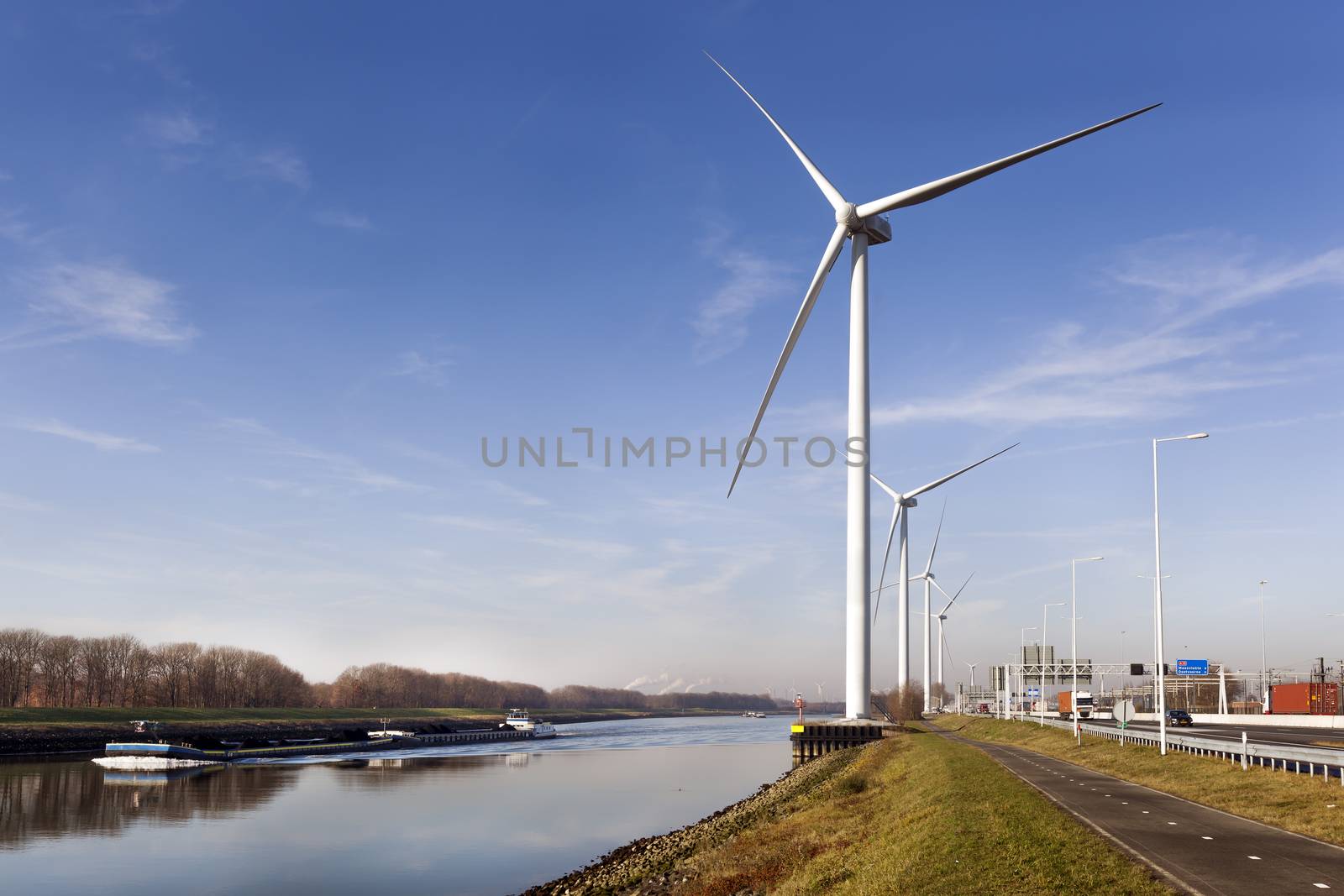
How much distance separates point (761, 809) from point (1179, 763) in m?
17.6

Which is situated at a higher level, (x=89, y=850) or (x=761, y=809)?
(x=761, y=809)

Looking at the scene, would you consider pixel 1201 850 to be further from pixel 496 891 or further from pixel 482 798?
pixel 482 798

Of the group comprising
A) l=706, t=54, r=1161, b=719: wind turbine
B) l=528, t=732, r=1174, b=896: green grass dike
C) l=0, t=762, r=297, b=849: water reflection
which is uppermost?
l=706, t=54, r=1161, b=719: wind turbine

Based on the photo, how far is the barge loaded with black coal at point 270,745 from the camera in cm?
9688

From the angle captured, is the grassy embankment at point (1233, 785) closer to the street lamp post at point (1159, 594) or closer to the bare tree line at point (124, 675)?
the street lamp post at point (1159, 594)

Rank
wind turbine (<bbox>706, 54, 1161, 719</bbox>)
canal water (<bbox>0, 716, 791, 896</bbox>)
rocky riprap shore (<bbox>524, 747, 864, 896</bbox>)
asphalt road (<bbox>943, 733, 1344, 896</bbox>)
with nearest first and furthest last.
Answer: asphalt road (<bbox>943, 733, 1344, 896</bbox>), rocky riprap shore (<bbox>524, 747, 864, 896</bbox>), canal water (<bbox>0, 716, 791, 896</bbox>), wind turbine (<bbox>706, 54, 1161, 719</bbox>)

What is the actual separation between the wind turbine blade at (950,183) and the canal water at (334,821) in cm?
3902

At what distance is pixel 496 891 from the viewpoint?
39.5 m

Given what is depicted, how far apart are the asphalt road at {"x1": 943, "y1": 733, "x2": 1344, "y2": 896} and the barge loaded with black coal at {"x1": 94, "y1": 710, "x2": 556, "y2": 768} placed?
293 feet

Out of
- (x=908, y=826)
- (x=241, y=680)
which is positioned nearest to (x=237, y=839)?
(x=908, y=826)

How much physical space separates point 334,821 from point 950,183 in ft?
172

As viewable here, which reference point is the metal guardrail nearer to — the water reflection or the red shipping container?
the red shipping container

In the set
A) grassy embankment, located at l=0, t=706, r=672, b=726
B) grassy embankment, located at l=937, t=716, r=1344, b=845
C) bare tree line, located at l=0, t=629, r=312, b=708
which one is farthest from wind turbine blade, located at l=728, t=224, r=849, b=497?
bare tree line, located at l=0, t=629, r=312, b=708

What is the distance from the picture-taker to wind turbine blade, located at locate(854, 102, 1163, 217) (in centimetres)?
4737
